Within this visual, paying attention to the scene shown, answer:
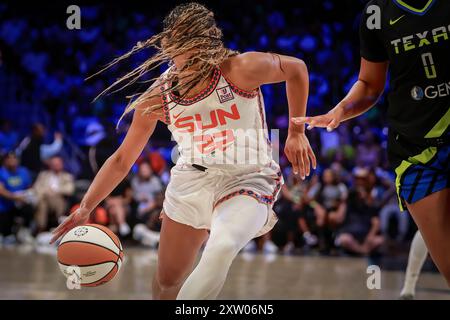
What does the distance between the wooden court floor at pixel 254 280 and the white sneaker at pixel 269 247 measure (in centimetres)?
41

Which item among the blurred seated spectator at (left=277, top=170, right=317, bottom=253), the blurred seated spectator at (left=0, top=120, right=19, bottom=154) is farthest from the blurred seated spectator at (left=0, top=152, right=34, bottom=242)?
the blurred seated spectator at (left=277, top=170, right=317, bottom=253)

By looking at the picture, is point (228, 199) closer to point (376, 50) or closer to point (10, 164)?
point (376, 50)

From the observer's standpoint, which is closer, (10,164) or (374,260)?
(374,260)

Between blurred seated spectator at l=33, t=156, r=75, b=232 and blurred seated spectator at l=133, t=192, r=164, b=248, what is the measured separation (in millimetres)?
1071

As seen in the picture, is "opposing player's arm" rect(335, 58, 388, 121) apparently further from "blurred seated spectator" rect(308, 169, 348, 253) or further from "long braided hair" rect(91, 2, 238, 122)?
"blurred seated spectator" rect(308, 169, 348, 253)

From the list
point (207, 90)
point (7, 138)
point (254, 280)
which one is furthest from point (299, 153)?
point (7, 138)

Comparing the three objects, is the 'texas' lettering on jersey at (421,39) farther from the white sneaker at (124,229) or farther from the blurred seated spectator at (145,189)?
the white sneaker at (124,229)

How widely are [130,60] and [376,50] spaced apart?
7.73 meters

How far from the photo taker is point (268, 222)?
3.13 m

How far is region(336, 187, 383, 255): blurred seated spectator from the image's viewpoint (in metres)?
7.92

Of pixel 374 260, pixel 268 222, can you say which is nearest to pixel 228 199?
pixel 268 222

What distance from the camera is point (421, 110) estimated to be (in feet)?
8.80
